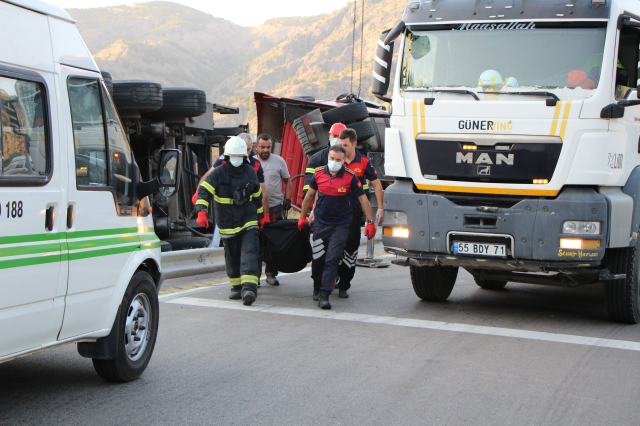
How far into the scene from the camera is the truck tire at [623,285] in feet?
23.1

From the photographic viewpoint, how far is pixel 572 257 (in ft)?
22.0

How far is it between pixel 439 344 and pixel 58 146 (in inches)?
142

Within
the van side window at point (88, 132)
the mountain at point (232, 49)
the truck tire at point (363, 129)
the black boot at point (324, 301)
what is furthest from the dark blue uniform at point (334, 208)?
the mountain at point (232, 49)

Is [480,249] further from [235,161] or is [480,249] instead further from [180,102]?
[180,102]

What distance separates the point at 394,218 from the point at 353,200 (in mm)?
992

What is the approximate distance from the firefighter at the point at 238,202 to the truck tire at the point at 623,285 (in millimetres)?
3596

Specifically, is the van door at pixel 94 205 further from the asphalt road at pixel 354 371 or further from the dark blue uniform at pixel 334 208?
the dark blue uniform at pixel 334 208

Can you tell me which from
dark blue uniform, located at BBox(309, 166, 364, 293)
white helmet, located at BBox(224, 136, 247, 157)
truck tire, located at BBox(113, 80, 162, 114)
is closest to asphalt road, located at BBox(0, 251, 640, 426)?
dark blue uniform, located at BBox(309, 166, 364, 293)

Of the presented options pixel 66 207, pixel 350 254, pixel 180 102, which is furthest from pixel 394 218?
pixel 180 102

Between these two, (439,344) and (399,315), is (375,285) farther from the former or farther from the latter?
(439,344)

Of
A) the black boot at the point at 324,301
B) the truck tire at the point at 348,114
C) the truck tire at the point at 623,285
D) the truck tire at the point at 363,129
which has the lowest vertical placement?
the black boot at the point at 324,301

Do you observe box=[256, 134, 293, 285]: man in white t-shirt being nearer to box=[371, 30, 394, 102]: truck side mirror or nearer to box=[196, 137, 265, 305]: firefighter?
box=[196, 137, 265, 305]: firefighter

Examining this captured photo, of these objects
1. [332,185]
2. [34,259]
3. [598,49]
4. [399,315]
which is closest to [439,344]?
[399,315]

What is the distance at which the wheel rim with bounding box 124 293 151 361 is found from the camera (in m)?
4.90
